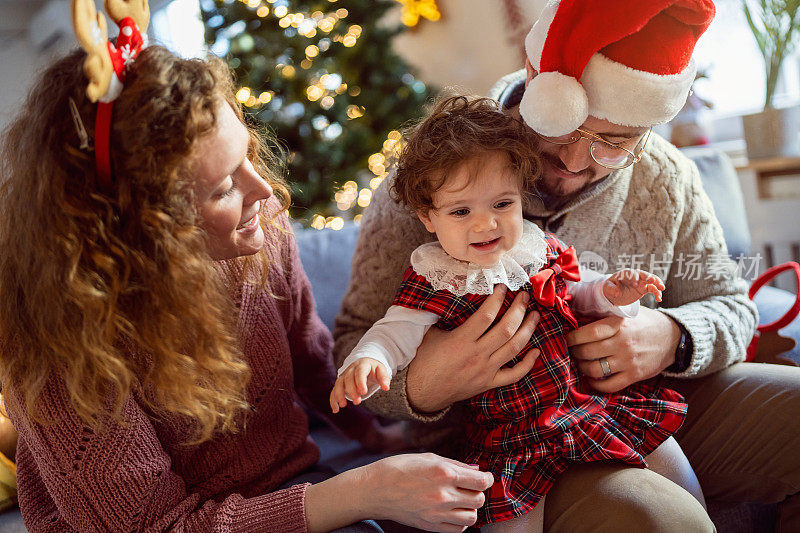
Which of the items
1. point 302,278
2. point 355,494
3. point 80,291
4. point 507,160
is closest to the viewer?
point 80,291

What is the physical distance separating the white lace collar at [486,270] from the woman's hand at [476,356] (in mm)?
37

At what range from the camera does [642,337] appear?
1.24 m

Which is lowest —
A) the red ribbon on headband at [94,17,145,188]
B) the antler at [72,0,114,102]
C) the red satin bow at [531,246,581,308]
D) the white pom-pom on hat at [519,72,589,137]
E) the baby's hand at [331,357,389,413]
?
the red satin bow at [531,246,581,308]

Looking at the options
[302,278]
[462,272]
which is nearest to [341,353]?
[302,278]

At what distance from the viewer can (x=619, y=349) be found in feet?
A: 3.96

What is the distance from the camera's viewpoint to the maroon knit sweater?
3.26 ft

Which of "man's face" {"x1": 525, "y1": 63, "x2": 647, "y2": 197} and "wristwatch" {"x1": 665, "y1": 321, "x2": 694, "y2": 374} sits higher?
"man's face" {"x1": 525, "y1": 63, "x2": 647, "y2": 197}

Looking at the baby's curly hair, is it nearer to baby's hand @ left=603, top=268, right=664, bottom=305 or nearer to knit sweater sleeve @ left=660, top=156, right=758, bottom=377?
baby's hand @ left=603, top=268, right=664, bottom=305

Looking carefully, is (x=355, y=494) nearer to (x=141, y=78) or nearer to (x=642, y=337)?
(x=642, y=337)

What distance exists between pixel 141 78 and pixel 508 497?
861 millimetres

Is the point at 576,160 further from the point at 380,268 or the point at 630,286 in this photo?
the point at 380,268

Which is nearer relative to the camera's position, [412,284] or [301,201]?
[412,284]

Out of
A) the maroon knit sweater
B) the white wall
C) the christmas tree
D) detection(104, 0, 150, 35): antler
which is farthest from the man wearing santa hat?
the white wall

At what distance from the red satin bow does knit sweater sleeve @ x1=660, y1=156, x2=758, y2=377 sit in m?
0.24
